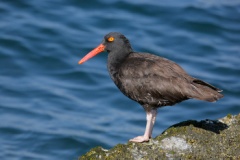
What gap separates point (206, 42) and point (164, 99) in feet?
34.0

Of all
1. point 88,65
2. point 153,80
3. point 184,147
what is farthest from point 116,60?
point 88,65

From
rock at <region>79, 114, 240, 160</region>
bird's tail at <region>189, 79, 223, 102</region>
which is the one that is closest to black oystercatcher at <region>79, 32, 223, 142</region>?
bird's tail at <region>189, 79, 223, 102</region>

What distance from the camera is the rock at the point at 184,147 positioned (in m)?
6.31

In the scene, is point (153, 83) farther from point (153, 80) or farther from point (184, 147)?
point (184, 147)

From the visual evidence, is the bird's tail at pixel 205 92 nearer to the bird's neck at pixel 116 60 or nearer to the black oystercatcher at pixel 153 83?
the black oystercatcher at pixel 153 83

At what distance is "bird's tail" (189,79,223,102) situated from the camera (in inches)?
293

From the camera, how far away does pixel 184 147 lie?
645 centimetres

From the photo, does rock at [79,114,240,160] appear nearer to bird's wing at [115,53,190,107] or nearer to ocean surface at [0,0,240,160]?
bird's wing at [115,53,190,107]

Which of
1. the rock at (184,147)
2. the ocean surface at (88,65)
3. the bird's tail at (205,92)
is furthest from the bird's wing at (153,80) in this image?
the ocean surface at (88,65)

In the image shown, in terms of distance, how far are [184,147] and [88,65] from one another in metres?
10.2

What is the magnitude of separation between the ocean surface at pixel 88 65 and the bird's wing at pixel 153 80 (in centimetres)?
519

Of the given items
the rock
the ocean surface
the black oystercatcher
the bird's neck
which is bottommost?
the rock

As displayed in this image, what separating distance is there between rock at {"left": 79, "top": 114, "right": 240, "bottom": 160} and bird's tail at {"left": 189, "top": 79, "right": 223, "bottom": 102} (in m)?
0.58

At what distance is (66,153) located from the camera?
520 inches
